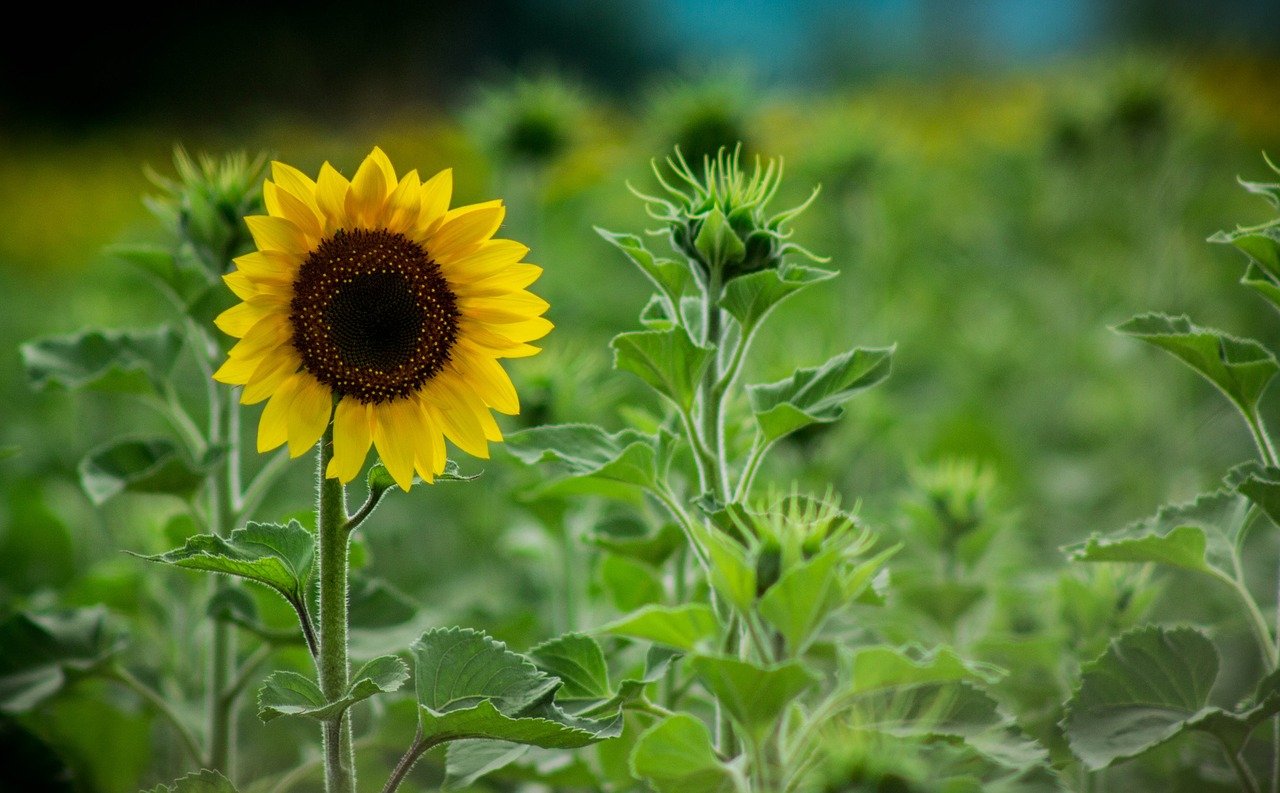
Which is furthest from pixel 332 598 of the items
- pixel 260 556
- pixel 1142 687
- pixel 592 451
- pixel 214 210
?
pixel 1142 687

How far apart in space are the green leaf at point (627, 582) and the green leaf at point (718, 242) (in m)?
A: 0.28

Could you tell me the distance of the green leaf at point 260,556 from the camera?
1.55 feet

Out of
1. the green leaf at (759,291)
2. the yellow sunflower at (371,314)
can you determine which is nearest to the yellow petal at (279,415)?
the yellow sunflower at (371,314)

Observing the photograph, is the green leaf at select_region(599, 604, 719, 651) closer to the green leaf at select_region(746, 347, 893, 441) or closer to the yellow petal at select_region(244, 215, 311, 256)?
the green leaf at select_region(746, 347, 893, 441)

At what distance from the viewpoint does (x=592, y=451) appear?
0.55 metres

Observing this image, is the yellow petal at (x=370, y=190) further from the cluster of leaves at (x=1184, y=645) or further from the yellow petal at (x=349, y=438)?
the cluster of leaves at (x=1184, y=645)

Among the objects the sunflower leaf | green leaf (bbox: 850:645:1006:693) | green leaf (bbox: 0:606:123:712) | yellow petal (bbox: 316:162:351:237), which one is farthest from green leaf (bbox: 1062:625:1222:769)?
green leaf (bbox: 0:606:123:712)

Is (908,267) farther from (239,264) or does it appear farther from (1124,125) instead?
(239,264)

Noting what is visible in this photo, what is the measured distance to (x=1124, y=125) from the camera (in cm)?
135

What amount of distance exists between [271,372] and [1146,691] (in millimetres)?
487

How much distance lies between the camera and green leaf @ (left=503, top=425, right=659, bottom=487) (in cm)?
51

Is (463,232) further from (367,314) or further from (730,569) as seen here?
(730,569)

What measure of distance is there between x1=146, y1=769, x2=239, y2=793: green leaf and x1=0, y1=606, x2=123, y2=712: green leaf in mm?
166

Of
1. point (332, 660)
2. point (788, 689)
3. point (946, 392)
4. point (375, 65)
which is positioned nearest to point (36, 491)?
point (332, 660)
